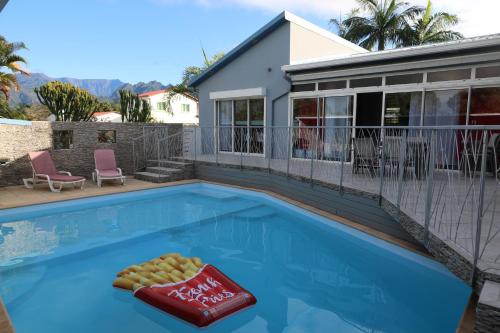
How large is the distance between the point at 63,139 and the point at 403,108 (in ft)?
32.5

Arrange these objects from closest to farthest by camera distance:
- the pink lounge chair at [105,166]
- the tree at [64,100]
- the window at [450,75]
Result: 1. the window at [450,75]
2. the pink lounge chair at [105,166]
3. the tree at [64,100]

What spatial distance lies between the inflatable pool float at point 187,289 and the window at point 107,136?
308 inches

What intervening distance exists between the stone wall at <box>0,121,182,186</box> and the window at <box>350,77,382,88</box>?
6430 mm

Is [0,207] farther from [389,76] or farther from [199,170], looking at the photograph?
[389,76]

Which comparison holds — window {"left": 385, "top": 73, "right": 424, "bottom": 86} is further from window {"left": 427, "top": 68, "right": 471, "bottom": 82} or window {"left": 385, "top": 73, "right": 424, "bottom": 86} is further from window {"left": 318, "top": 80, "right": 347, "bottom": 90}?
window {"left": 318, "top": 80, "right": 347, "bottom": 90}

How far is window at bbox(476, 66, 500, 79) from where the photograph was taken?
6918mm

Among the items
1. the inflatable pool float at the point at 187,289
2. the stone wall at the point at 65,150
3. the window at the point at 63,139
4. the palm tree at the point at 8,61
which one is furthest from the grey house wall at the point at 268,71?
the palm tree at the point at 8,61

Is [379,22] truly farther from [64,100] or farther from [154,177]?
[64,100]

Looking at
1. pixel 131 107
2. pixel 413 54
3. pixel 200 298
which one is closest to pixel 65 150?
pixel 200 298

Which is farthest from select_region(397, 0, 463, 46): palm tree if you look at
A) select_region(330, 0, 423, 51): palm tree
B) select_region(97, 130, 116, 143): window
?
select_region(97, 130, 116, 143): window

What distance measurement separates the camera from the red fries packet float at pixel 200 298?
3428 millimetres

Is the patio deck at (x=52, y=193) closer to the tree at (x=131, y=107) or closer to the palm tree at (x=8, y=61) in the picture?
the tree at (x=131, y=107)

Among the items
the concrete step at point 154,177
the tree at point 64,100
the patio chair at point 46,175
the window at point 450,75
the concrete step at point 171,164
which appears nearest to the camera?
the window at point 450,75

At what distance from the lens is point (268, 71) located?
36.6 ft
